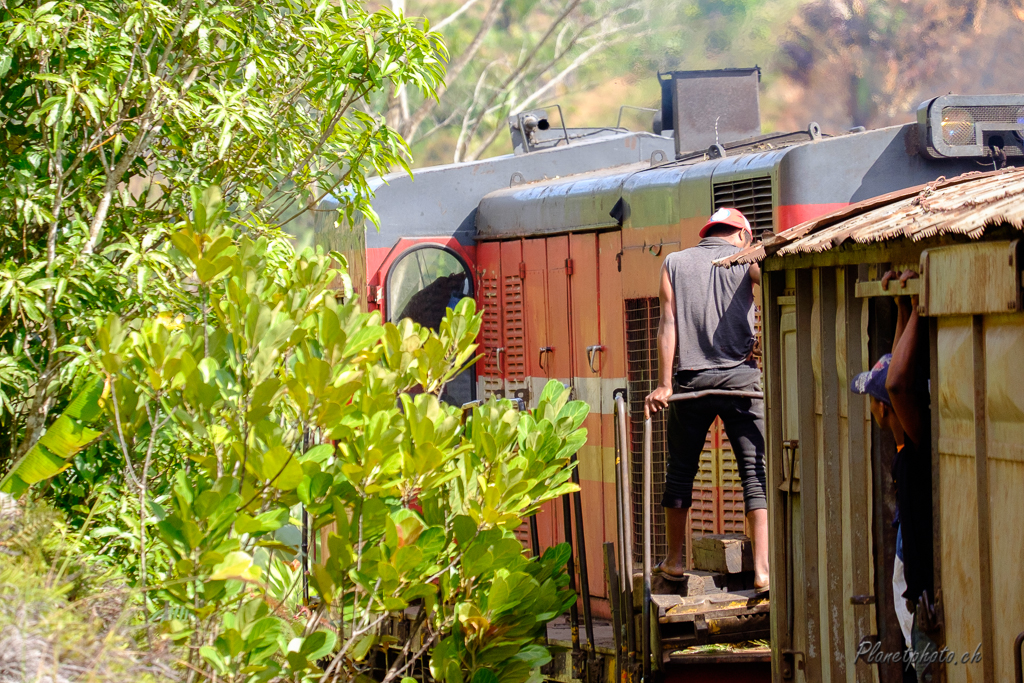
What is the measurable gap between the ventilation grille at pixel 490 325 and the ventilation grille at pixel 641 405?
1.29m

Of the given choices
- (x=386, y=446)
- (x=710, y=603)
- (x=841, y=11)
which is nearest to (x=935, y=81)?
(x=841, y=11)

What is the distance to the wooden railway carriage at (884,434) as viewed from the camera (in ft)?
9.68

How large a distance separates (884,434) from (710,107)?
4453 millimetres

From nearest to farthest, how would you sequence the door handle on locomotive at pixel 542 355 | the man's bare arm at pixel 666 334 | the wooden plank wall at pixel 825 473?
the wooden plank wall at pixel 825 473, the man's bare arm at pixel 666 334, the door handle on locomotive at pixel 542 355

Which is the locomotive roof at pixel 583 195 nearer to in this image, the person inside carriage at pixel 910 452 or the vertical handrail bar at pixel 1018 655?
the person inside carriage at pixel 910 452

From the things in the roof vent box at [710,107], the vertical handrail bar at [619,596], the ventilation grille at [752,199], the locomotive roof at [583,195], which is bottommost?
the vertical handrail bar at [619,596]

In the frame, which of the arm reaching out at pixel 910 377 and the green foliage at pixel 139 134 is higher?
the green foliage at pixel 139 134

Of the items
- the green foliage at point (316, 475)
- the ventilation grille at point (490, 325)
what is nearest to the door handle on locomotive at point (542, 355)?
the ventilation grille at point (490, 325)

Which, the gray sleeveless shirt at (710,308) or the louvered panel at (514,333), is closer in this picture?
the gray sleeveless shirt at (710,308)

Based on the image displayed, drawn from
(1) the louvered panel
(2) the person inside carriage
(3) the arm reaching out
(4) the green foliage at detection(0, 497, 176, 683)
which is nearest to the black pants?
(2) the person inside carriage

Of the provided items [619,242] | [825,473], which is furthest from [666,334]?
[825,473]

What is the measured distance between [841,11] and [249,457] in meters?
22.4

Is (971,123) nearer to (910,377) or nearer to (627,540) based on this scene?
(910,377)

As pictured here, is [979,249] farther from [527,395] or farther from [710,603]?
[527,395]
